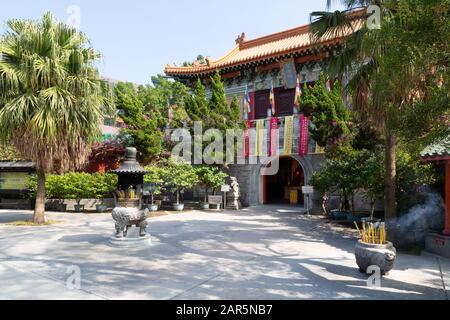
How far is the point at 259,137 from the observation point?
1684 cm

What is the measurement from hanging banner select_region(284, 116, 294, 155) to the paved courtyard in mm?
6556

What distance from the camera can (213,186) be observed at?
1634 centimetres

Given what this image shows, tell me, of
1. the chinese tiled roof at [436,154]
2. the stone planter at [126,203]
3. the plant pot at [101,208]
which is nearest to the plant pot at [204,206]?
the plant pot at [101,208]

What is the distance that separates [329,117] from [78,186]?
12131mm

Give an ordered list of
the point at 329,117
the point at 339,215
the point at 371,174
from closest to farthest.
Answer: the point at 371,174 → the point at 339,215 → the point at 329,117

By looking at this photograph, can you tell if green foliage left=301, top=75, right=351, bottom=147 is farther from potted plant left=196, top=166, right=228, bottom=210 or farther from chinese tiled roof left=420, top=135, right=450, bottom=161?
chinese tiled roof left=420, top=135, right=450, bottom=161

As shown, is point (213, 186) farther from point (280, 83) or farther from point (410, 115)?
point (410, 115)

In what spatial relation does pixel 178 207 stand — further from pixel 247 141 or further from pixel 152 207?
pixel 247 141

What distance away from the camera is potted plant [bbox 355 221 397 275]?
212 inches

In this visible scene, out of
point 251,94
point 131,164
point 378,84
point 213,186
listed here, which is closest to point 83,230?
point 131,164

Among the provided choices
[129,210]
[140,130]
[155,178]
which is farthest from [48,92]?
[140,130]

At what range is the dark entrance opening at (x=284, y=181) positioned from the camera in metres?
20.5

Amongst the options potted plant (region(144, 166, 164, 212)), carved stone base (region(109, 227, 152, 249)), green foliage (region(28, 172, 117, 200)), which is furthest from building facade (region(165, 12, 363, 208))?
carved stone base (region(109, 227, 152, 249))
